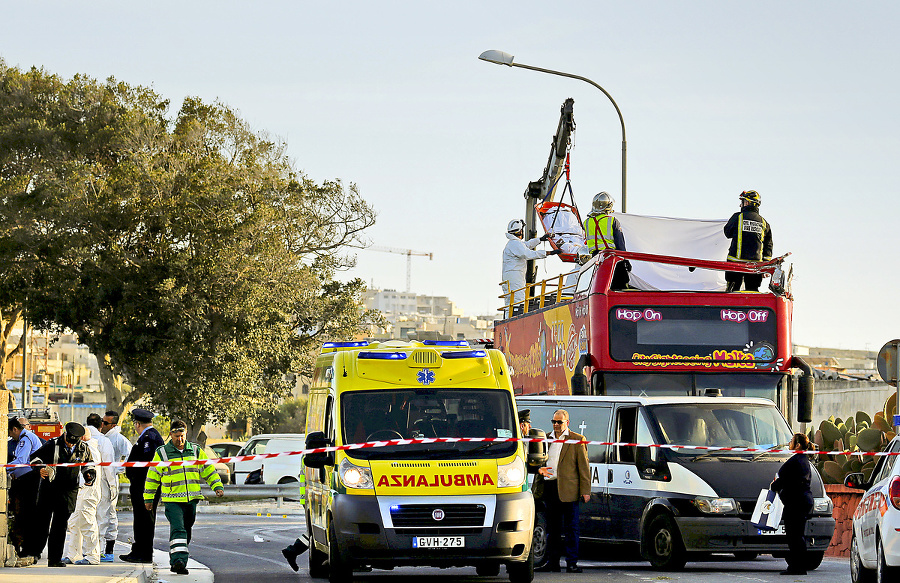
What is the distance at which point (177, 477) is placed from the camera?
13.7m

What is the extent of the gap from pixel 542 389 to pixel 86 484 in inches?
286

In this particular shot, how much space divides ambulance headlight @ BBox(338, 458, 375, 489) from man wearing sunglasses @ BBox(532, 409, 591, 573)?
3102 mm

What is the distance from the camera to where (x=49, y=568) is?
45.2ft

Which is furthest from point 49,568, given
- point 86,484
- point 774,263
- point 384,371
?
point 774,263

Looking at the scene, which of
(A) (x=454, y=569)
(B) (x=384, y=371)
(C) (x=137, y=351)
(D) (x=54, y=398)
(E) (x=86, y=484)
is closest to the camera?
(B) (x=384, y=371)

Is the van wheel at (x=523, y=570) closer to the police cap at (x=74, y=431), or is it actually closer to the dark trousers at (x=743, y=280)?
the police cap at (x=74, y=431)

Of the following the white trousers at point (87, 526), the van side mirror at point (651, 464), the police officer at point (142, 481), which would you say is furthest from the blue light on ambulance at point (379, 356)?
the white trousers at point (87, 526)

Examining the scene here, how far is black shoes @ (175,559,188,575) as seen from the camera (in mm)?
13898

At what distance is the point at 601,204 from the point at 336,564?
29.4ft

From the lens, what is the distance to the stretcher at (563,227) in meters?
24.0

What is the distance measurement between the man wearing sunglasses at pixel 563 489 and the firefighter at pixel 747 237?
13.9 ft

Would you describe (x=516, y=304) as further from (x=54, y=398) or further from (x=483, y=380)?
(x=54, y=398)

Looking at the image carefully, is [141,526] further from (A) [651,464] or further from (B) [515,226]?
(B) [515,226]

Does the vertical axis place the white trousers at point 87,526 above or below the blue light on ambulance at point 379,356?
below
